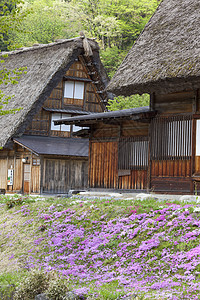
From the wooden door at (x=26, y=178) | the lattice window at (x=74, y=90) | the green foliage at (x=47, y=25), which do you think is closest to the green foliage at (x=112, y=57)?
the green foliage at (x=47, y=25)

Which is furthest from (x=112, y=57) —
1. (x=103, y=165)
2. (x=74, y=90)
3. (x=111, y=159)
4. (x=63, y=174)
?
(x=111, y=159)

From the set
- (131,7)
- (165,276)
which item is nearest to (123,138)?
(165,276)

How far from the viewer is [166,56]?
15.8 m

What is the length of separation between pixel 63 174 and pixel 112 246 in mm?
20127

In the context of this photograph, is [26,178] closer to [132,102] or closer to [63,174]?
[63,174]

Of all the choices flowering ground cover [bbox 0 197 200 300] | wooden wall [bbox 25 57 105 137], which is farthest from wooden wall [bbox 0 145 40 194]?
flowering ground cover [bbox 0 197 200 300]

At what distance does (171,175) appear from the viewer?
53.3 ft

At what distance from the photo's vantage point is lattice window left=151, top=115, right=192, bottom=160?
51.5 feet

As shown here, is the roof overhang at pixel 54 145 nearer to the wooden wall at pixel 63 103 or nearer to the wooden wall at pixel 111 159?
the wooden wall at pixel 63 103

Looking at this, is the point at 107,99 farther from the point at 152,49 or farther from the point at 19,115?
the point at 152,49

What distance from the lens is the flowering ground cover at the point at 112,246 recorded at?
26.6 ft

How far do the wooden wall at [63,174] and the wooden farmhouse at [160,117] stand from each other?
1056 centimetres

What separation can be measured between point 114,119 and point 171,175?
3489mm

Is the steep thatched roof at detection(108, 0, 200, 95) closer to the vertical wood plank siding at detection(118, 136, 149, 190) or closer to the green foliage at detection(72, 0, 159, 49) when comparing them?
the vertical wood plank siding at detection(118, 136, 149, 190)
